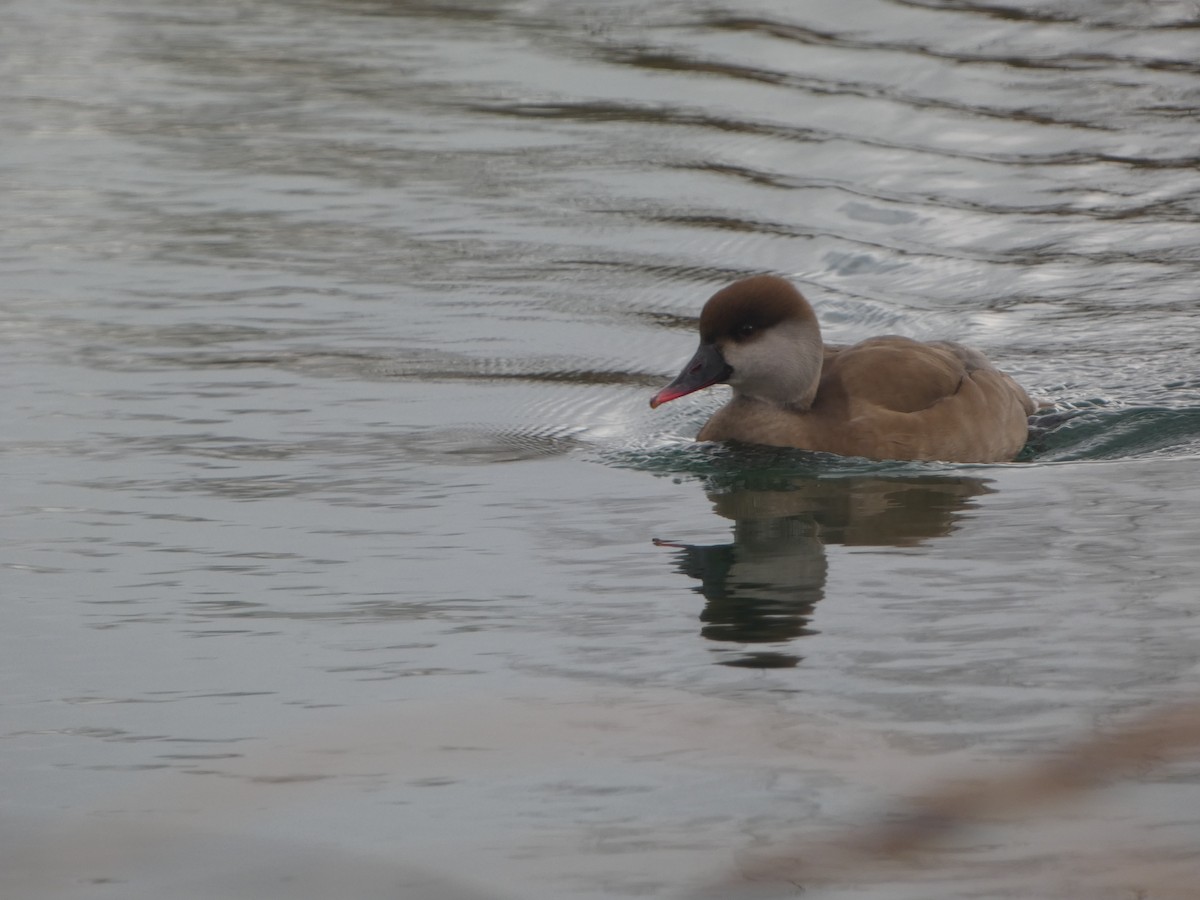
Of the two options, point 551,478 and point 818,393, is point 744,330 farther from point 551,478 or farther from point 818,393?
point 551,478

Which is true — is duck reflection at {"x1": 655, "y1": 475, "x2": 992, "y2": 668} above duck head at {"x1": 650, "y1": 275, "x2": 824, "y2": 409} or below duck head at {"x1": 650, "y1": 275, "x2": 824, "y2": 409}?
below

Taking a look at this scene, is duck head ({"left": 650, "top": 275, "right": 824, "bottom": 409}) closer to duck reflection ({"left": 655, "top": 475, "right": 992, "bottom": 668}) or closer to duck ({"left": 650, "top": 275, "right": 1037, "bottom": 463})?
duck ({"left": 650, "top": 275, "right": 1037, "bottom": 463})

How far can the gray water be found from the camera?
508 centimetres

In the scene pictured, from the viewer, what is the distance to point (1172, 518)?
797cm

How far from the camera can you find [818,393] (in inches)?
377

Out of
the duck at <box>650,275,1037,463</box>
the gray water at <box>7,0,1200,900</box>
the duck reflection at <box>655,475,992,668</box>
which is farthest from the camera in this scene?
the duck at <box>650,275,1037,463</box>

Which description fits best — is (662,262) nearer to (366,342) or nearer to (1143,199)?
(366,342)

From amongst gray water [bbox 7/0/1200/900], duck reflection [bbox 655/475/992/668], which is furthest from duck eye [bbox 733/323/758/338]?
duck reflection [bbox 655/475/992/668]

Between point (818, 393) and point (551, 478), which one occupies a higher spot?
point (818, 393)

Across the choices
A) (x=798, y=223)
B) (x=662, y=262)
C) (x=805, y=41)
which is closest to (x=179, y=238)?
(x=662, y=262)

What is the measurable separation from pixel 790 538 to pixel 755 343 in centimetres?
168

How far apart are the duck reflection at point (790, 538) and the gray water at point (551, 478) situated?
0.03m

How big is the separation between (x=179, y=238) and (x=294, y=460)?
4615mm

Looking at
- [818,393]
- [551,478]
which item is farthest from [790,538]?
[818,393]
